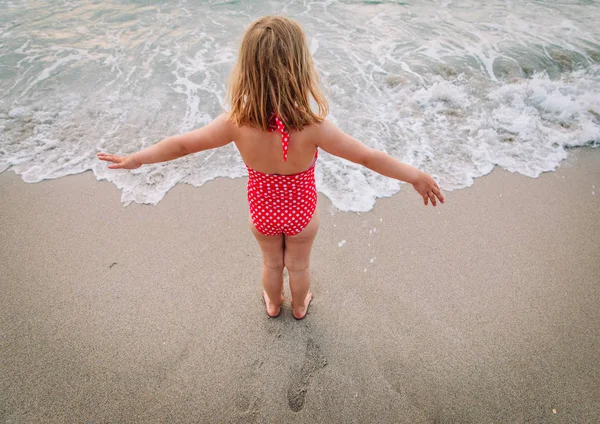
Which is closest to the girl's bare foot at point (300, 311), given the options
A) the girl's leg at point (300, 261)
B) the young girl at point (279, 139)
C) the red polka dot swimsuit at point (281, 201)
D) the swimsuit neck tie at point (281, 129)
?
the girl's leg at point (300, 261)

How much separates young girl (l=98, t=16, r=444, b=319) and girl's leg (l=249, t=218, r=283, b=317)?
17mm

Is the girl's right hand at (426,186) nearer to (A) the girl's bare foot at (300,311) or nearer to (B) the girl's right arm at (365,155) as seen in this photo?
(B) the girl's right arm at (365,155)

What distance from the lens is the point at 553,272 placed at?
2451 mm

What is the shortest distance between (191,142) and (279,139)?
16.8 inches

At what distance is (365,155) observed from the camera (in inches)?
57.4

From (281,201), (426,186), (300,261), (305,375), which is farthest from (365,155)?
(305,375)

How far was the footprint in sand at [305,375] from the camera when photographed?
6.06ft

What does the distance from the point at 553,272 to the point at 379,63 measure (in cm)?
410

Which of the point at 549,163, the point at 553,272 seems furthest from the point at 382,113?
the point at 553,272

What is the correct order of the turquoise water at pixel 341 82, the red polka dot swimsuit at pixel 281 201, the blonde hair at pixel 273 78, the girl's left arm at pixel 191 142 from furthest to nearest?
the turquoise water at pixel 341 82 → the red polka dot swimsuit at pixel 281 201 → the girl's left arm at pixel 191 142 → the blonde hair at pixel 273 78

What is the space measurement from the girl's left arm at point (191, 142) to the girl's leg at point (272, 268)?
470 mm

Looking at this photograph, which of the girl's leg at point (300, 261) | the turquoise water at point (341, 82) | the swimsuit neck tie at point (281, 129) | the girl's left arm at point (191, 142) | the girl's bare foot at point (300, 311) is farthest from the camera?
the turquoise water at point (341, 82)

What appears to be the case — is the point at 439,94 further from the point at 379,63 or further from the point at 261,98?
the point at 261,98

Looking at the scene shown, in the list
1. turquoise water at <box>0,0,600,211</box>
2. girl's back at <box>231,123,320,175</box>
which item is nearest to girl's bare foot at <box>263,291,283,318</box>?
girl's back at <box>231,123,320,175</box>
